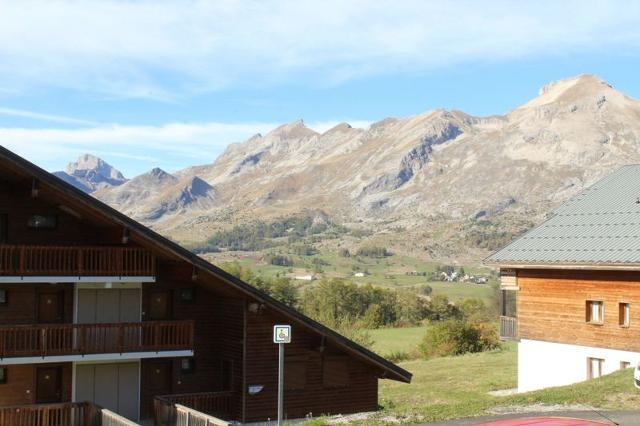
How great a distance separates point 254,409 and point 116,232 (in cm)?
798

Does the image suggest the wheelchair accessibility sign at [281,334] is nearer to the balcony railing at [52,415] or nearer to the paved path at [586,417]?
the paved path at [586,417]

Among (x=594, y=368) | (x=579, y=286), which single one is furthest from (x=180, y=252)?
(x=594, y=368)

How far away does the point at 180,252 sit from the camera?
29.4 meters

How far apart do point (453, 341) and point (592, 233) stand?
120 ft

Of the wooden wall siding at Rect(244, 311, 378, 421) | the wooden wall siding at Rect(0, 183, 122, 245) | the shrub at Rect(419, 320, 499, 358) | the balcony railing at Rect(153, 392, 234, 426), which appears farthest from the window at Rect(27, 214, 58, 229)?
the shrub at Rect(419, 320, 499, 358)

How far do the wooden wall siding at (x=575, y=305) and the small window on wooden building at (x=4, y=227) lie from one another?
2400cm

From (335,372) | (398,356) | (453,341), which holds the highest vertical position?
(335,372)

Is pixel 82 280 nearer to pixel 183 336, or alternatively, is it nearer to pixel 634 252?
pixel 183 336

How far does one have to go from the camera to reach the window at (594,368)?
125 feet

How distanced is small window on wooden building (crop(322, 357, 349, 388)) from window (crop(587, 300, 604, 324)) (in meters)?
12.1

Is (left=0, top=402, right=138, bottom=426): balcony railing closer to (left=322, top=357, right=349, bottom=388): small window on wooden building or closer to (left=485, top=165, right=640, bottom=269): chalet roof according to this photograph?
(left=322, top=357, right=349, bottom=388): small window on wooden building

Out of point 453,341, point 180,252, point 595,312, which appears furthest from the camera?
point 453,341

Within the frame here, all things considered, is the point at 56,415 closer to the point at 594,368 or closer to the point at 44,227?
the point at 44,227

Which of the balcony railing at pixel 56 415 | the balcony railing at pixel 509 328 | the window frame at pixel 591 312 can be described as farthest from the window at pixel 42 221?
the window frame at pixel 591 312
